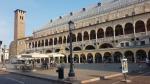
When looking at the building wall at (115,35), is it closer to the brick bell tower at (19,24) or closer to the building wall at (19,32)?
the building wall at (19,32)

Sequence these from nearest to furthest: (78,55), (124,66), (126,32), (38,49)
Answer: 1. (124,66)
2. (126,32)
3. (78,55)
4. (38,49)

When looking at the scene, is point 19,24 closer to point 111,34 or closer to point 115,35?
point 111,34

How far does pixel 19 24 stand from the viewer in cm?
11106

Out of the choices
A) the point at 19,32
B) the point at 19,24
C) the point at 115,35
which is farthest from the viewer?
the point at 19,24

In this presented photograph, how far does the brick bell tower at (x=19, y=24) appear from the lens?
110 m

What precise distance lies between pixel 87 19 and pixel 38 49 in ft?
80.2

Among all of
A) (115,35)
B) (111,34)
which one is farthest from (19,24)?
(115,35)

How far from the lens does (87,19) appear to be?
7388cm

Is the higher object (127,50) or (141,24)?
(141,24)

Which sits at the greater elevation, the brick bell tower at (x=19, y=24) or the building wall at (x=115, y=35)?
the brick bell tower at (x=19, y=24)

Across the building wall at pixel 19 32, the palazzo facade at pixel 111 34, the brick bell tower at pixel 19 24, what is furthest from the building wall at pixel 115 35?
the brick bell tower at pixel 19 24

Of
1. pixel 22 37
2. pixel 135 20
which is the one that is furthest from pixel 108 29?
pixel 22 37

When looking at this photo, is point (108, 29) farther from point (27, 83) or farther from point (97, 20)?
point (27, 83)

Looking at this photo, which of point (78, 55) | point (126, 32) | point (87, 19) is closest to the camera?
point (126, 32)
